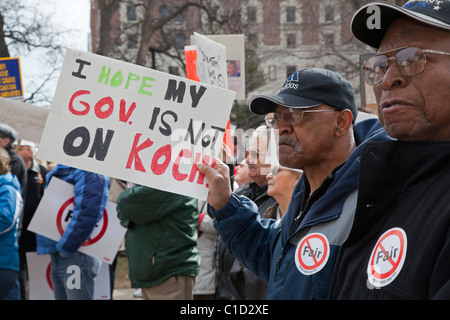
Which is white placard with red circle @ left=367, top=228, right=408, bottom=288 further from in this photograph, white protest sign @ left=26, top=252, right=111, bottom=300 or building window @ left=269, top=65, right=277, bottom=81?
building window @ left=269, top=65, right=277, bottom=81

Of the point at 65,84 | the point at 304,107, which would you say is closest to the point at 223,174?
the point at 304,107

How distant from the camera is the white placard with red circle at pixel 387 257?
1422 millimetres

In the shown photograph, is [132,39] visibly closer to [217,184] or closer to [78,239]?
[78,239]

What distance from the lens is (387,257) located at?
1.46 m

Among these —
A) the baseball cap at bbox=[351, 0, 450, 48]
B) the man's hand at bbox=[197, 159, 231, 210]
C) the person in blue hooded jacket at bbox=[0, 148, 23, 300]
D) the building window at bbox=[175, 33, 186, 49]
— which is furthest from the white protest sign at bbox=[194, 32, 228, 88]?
the building window at bbox=[175, 33, 186, 49]

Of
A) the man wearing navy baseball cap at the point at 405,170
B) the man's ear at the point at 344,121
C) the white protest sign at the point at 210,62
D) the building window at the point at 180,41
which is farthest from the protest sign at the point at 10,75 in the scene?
the building window at the point at 180,41

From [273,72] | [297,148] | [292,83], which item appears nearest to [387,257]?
[297,148]

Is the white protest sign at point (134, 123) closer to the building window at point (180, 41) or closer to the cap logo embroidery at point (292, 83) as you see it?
the cap logo embroidery at point (292, 83)

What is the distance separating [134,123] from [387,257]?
1.64m

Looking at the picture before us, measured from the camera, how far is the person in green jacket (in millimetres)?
5309

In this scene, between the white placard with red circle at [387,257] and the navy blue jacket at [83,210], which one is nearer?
the white placard with red circle at [387,257]

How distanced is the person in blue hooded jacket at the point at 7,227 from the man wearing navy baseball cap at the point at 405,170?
446cm

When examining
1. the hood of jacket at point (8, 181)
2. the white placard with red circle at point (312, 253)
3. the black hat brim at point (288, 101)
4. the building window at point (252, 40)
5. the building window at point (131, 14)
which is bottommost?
the hood of jacket at point (8, 181)

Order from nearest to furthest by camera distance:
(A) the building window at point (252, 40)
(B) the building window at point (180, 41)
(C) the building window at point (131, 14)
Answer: (C) the building window at point (131, 14) → (B) the building window at point (180, 41) → (A) the building window at point (252, 40)
